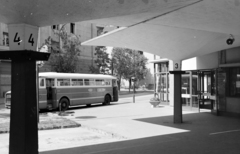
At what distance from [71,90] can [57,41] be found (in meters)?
19.0

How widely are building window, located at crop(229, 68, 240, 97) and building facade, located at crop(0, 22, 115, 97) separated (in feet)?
54.4

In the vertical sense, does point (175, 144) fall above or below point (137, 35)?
below

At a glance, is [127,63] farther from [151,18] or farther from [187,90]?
[151,18]

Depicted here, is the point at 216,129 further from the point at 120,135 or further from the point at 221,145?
the point at 120,135

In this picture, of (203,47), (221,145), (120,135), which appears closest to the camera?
(221,145)

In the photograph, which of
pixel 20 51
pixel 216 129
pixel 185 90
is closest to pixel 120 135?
pixel 216 129

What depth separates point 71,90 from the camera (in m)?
19.1

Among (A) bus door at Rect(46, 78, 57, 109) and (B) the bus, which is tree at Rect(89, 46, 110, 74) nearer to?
(B) the bus

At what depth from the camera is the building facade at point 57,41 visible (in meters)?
31.0

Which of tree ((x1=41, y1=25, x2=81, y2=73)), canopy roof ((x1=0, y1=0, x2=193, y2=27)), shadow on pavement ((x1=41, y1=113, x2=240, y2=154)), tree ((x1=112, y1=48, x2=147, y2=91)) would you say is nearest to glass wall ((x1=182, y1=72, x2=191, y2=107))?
shadow on pavement ((x1=41, y1=113, x2=240, y2=154))

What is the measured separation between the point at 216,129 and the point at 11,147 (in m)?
8.26

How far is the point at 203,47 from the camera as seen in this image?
11.8 meters

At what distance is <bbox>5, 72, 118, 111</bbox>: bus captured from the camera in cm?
1745

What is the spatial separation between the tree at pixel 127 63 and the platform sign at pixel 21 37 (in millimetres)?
41512
